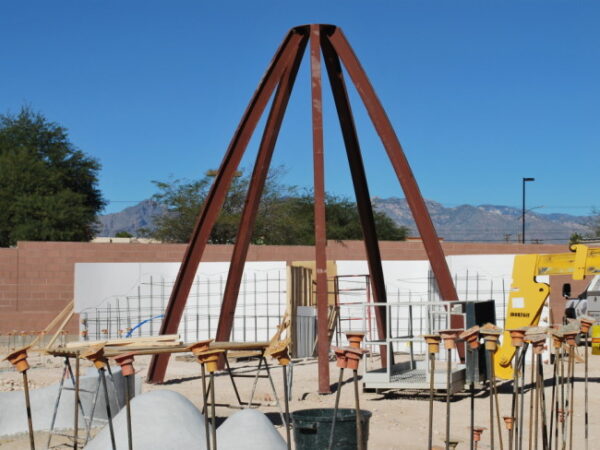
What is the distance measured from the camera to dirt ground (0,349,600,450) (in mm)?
9867

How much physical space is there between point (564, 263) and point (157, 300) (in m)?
11.5

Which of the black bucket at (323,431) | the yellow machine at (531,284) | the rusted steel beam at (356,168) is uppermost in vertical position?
the rusted steel beam at (356,168)

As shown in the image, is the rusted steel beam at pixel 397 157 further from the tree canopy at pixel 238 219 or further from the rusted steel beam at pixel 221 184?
the tree canopy at pixel 238 219

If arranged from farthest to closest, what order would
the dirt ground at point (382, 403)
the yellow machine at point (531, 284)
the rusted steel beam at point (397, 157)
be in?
the rusted steel beam at point (397, 157)
the yellow machine at point (531, 284)
the dirt ground at point (382, 403)

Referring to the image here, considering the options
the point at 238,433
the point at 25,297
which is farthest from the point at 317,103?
the point at 25,297

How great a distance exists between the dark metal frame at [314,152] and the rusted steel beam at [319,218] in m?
0.02

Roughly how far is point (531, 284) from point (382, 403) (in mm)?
2935

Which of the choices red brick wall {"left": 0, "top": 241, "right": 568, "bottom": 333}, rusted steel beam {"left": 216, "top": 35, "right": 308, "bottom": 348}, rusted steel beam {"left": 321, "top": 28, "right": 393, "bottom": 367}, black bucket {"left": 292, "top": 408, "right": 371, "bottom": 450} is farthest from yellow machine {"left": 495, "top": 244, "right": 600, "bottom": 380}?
red brick wall {"left": 0, "top": 241, "right": 568, "bottom": 333}

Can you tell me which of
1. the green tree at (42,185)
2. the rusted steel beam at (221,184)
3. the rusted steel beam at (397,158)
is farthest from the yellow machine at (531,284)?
the green tree at (42,185)

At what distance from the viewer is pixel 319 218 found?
12750 mm

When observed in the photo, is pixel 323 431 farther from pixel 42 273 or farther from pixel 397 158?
pixel 42 273

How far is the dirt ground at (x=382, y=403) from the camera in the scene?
987 cm

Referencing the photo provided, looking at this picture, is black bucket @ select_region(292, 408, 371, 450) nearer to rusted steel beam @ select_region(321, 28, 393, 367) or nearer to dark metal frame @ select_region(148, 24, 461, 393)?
dark metal frame @ select_region(148, 24, 461, 393)

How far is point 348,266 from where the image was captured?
21.6 metres
